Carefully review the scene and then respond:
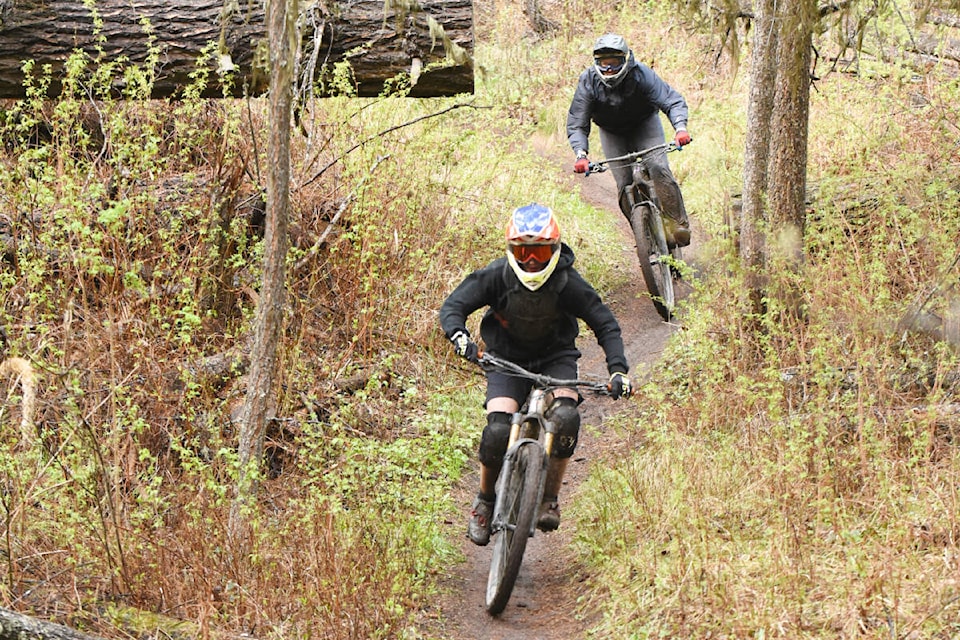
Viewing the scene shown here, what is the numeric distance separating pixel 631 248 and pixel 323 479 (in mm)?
7860

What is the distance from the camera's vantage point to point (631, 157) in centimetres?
1010

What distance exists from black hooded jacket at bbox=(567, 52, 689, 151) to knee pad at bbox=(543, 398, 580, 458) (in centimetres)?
447

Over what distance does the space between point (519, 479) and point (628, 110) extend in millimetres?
5425

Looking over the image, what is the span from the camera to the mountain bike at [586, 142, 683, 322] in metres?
9.90

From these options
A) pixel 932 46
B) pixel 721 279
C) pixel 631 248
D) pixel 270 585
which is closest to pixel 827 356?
pixel 721 279

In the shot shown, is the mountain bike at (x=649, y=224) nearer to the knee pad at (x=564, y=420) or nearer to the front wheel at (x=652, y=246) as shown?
the front wheel at (x=652, y=246)

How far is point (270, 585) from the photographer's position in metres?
4.83

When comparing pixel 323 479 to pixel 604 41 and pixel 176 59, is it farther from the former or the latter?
pixel 604 41

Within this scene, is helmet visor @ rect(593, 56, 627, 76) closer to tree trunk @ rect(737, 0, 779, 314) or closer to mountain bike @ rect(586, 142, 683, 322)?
mountain bike @ rect(586, 142, 683, 322)

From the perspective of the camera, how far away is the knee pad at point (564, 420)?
19.4 ft

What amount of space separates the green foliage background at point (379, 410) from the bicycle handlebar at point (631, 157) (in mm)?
873

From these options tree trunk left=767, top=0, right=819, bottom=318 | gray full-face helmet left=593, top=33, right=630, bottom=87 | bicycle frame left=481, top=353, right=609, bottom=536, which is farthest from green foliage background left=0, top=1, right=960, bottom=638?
gray full-face helmet left=593, top=33, right=630, bottom=87

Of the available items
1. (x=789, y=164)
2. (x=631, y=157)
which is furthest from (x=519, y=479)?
(x=631, y=157)

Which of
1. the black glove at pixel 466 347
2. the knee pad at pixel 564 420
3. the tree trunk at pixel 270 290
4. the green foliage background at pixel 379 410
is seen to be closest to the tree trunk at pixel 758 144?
the green foliage background at pixel 379 410
